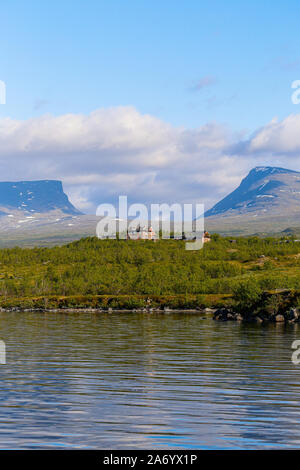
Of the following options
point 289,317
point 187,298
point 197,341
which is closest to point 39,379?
point 197,341

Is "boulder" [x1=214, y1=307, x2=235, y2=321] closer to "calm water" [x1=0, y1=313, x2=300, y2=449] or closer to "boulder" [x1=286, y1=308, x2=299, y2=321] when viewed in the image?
"boulder" [x1=286, y1=308, x2=299, y2=321]

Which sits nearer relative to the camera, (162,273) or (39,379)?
(39,379)

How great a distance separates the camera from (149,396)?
92.5 feet

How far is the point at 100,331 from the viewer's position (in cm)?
7669

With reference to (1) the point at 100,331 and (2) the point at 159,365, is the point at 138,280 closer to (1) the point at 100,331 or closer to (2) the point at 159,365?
(1) the point at 100,331

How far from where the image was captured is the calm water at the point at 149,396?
19500 mm

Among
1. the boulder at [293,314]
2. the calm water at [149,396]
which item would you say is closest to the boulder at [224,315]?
→ the boulder at [293,314]

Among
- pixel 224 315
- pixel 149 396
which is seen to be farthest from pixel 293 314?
pixel 149 396

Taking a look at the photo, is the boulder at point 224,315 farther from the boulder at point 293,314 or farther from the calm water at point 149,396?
the calm water at point 149,396

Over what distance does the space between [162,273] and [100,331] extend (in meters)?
112

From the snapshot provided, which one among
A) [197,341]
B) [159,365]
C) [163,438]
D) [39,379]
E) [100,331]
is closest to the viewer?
[163,438]

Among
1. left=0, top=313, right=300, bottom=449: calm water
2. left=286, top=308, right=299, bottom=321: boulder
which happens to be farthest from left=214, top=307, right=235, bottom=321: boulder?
left=0, top=313, right=300, bottom=449: calm water

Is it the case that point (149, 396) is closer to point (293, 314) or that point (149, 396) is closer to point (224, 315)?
point (293, 314)
